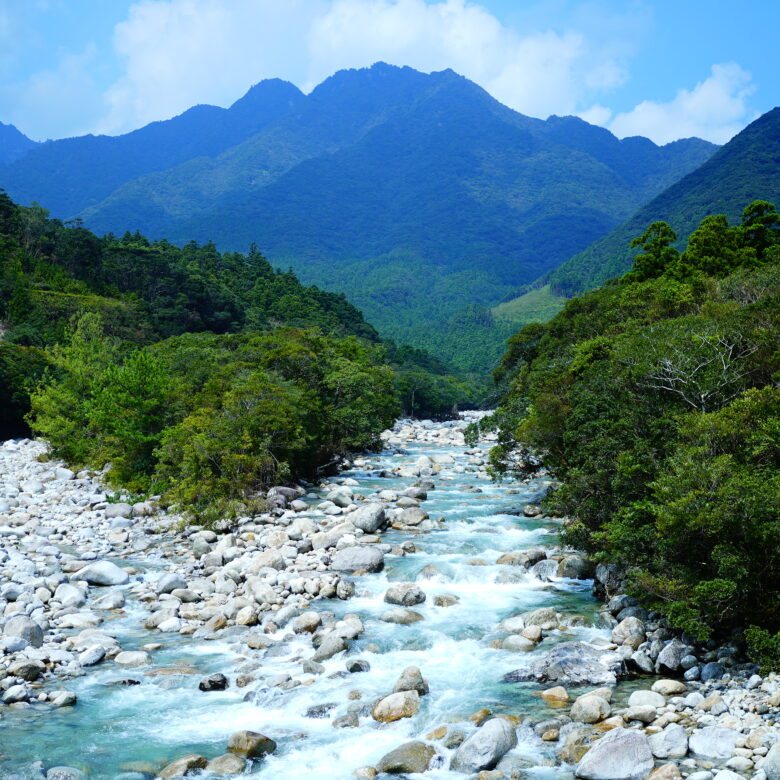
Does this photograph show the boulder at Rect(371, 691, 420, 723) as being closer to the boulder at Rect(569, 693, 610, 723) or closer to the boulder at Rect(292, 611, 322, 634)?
the boulder at Rect(569, 693, 610, 723)

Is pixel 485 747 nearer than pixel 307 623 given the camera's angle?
Yes

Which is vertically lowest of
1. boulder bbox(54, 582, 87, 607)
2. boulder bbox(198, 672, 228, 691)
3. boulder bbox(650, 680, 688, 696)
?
boulder bbox(650, 680, 688, 696)

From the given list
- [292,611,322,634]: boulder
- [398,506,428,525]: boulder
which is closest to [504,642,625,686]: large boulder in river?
[292,611,322,634]: boulder

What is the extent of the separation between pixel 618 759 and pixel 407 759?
2857 mm

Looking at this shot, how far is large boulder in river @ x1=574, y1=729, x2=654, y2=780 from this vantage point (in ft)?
28.6

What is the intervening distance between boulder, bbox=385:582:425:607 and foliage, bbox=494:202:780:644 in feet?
13.8

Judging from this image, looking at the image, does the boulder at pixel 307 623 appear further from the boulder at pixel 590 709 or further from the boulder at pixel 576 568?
the boulder at pixel 576 568

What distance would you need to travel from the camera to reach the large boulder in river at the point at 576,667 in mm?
11543

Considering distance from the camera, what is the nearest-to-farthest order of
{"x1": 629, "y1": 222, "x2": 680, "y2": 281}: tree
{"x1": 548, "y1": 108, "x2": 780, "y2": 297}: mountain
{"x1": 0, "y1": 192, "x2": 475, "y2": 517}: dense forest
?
{"x1": 0, "y1": 192, "x2": 475, "y2": 517}: dense forest → {"x1": 629, "y1": 222, "x2": 680, "y2": 281}: tree → {"x1": 548, "y1": 108, "x2": 780, "y2": 297}: mountain

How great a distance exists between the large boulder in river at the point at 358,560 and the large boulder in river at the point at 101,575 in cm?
545

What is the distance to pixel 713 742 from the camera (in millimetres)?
9008

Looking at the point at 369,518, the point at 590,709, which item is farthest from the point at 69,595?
the point at 590,709

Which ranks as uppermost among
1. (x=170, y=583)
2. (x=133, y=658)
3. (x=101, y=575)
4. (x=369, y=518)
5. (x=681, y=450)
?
(x=681, y=450)

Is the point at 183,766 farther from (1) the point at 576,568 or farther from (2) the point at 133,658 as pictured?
(1) the point at 576,568
